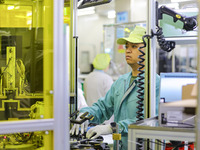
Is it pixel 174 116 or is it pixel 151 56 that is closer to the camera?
pixel 174 116

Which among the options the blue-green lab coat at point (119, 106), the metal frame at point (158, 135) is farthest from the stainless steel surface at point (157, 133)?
the blue-green lab coat at point (119, 106)

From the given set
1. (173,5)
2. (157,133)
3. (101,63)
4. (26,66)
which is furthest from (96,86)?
(157,133)

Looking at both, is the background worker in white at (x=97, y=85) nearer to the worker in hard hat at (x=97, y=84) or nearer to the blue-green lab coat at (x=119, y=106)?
the worker in hard hat at (x=97, y=84)

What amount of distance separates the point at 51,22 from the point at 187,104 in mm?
899

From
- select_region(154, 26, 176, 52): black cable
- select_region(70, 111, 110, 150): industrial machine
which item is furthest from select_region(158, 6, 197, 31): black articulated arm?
select_region(70, 111, 110, 150): industrial machine

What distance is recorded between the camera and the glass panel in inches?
72.6

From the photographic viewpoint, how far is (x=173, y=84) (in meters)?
2.08

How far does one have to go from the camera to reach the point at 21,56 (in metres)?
1.94

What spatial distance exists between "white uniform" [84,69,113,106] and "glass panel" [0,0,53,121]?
3.31m

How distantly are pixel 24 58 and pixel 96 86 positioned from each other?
3.41 meters

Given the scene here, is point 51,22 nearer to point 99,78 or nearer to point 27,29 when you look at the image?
point 27,29

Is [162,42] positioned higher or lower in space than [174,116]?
higher

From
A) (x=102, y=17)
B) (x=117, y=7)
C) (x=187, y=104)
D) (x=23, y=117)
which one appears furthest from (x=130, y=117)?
(x=102, y=17)

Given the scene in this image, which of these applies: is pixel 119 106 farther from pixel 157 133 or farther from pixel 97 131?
pixel 157 133
